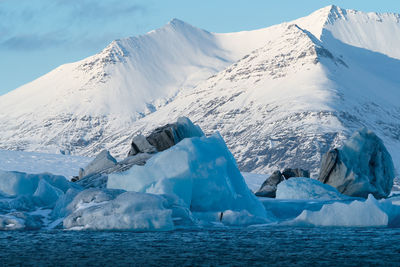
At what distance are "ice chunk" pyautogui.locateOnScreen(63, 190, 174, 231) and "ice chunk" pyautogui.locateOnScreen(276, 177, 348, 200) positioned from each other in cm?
1538

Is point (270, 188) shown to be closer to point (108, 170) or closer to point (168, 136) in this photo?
point (168, 136)

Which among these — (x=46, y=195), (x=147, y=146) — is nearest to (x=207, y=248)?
(x=46, y=195)

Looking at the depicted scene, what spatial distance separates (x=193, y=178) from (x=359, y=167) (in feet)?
68.9

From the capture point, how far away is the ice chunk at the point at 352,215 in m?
26.3

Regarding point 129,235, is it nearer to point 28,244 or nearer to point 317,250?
point 28,244

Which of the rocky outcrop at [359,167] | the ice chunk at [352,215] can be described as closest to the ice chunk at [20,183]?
the ice chunk at [352,215]

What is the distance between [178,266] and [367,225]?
11.4 metres

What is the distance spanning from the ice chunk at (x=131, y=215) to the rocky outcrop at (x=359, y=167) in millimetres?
22802

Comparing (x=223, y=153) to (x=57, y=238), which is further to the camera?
(x=223, y=153)

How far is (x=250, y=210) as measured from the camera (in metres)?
28.7

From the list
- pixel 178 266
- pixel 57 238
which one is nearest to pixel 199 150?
pixel 57 238

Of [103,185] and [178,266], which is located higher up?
[103,185]

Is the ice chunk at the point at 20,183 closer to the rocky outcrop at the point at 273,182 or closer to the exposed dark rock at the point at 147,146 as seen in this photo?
the exposed dark rock at the point at 147,146

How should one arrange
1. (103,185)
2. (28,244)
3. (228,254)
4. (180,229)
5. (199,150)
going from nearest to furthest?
(228,254)
(28,244)
(180,229)
(199,150)
(103,185)
